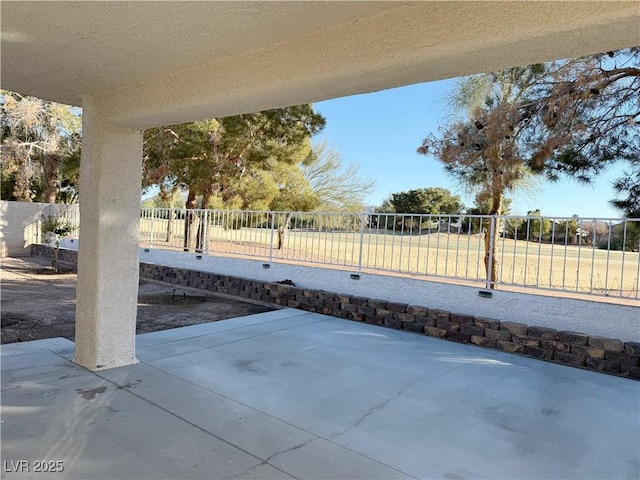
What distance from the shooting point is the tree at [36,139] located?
15977 mm

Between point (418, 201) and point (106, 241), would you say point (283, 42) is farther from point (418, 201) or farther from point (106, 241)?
point (418, 201)

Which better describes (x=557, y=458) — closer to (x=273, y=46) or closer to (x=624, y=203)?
(x=273, y=46)

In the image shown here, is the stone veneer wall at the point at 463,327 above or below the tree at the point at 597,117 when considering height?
below

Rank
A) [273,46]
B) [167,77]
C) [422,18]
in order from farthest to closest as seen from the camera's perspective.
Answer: [167,77], [273,46], [422,18]

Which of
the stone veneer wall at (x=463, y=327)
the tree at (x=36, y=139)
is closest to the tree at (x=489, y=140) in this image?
the stone veneer wall at (x=463, y=327)

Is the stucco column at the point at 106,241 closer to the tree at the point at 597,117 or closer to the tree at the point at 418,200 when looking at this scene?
the tree at the point at 597,117

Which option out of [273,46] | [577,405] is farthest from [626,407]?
[273,46]

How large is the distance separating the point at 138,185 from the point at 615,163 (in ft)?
22.8

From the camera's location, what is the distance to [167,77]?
136 inches

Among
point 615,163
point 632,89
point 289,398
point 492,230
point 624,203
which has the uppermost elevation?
point 632,89

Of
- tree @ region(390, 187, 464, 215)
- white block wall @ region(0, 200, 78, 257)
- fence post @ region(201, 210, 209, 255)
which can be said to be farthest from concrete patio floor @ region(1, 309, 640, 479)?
tree @ region(390, 187, 464, 215)

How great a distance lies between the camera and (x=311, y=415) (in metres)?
3.29

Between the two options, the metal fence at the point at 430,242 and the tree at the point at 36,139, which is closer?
the metal fence at the point at 430,242

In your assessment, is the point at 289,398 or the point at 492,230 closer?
the point at 289,398
